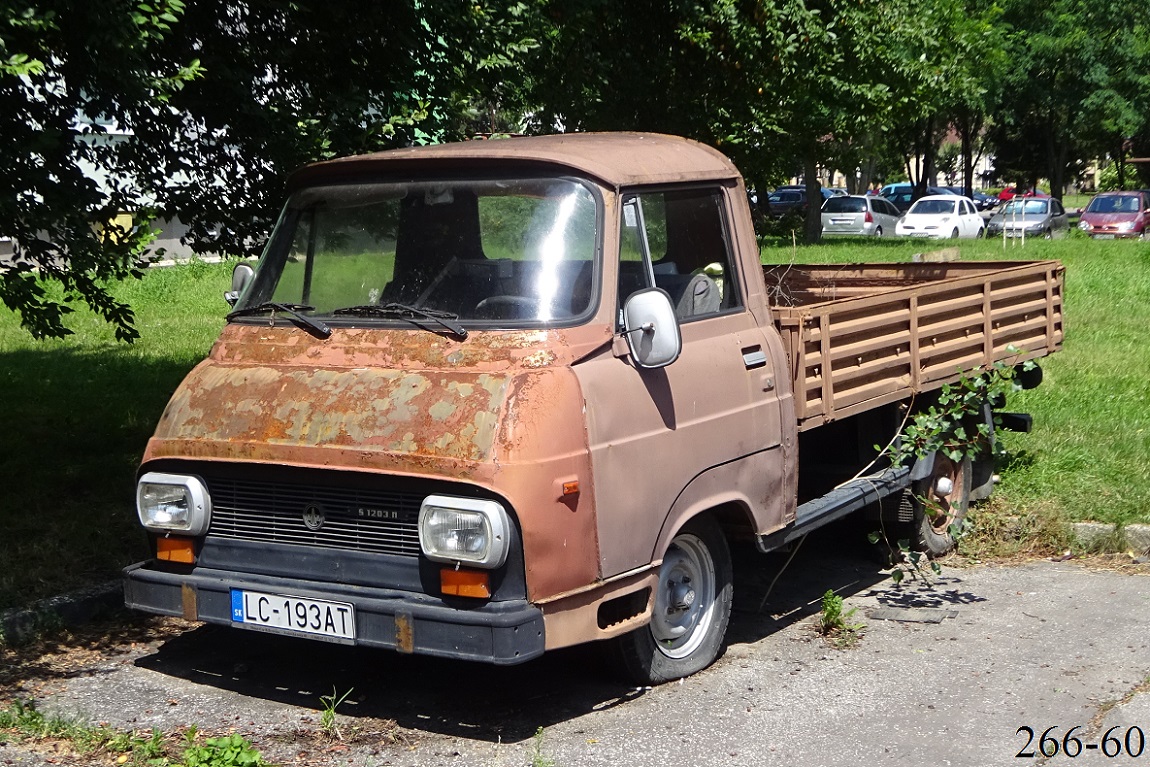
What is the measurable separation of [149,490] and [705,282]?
8.29 ft

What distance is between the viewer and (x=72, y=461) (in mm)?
8930

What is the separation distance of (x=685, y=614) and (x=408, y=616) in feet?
4.73

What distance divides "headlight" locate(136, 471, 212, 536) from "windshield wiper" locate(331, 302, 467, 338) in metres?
0.96

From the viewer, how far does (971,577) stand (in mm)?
7395

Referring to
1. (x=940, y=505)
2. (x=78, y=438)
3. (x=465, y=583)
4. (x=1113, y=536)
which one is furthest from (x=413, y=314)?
(x=78, y=438)

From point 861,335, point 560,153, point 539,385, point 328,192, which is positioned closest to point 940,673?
→ point 861,335

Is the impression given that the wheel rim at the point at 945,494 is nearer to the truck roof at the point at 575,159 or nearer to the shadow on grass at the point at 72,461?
the truck roof at the point at 575,159

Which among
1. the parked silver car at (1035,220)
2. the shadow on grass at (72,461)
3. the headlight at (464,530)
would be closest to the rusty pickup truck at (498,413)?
the headlight at (464,530)

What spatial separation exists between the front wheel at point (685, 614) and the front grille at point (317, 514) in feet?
3.47

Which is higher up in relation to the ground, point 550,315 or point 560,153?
point 560,153

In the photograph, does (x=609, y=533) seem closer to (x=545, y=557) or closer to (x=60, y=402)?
(x=545, y=557)

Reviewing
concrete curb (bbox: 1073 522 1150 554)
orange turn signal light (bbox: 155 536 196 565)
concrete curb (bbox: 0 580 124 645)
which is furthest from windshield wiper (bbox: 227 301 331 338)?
concrete curb (bbox: 1073 522 1150 554)

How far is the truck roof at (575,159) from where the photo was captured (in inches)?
213

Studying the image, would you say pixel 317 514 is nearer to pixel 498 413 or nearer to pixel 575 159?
pixel 498 413
